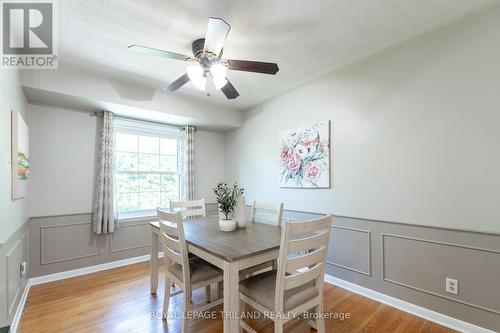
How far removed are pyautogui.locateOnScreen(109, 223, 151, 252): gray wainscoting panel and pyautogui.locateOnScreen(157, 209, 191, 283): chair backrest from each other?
181 cm

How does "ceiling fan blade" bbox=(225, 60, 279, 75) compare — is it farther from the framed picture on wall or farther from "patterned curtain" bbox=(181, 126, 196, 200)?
"patterned curtain" bbox=(181, 126, 196, 200)

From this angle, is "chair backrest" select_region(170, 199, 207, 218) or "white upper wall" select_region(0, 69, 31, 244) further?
"chair backrest" select_region(170, 199, 207, 218)

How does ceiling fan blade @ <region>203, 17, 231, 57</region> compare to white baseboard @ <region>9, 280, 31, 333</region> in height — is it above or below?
above

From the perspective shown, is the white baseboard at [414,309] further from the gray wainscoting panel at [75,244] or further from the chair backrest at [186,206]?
the gray wainscoting panel at [75,244]

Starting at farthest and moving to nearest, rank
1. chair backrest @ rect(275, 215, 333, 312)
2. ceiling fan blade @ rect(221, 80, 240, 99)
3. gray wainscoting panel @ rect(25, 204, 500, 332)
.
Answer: ceiling fan blade @ rect(221, 80, 240, 99) < gray wainscoting panel @ rect(25, 204, 500, 332) < chair backrest @ rect(275, 215, 333, 312)

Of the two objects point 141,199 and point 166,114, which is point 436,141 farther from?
point 141,199

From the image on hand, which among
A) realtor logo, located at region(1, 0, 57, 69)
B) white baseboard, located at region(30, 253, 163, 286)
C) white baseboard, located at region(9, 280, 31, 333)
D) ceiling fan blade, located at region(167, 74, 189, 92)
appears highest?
realtor logo, located at region(1, 0, 57, 69)

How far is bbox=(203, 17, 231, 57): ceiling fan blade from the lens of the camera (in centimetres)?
146

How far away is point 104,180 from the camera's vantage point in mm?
3104

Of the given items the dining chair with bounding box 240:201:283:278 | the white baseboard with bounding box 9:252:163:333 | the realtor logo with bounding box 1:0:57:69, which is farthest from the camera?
the dining chair with bounding box 240:201:283:278

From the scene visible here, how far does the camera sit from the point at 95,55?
2318 mm

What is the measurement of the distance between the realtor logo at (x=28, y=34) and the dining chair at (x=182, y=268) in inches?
65.6

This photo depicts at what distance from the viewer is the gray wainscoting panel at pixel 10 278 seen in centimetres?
156

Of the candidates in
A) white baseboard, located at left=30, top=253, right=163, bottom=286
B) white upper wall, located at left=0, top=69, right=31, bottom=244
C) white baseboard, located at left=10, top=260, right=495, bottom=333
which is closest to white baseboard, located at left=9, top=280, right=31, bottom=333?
white baseboard, located at left=10, top=260, right=495, bottom=333
